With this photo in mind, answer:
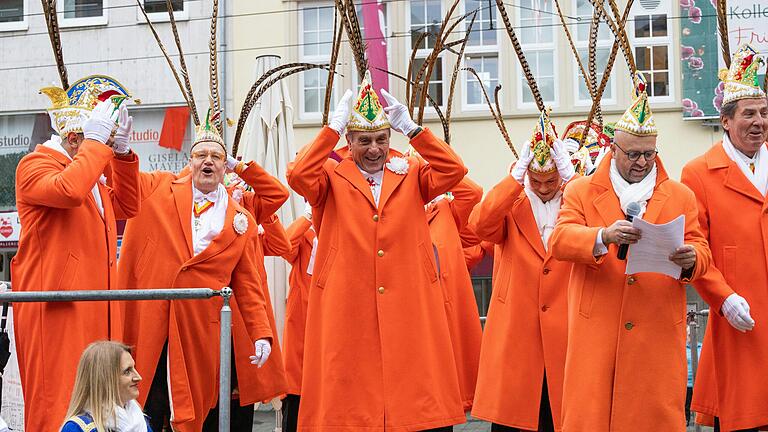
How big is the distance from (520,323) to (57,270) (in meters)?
2.57

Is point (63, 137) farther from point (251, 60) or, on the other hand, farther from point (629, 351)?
point (251, 60)

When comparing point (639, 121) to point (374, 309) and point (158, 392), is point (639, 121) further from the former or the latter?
point (158, 392)

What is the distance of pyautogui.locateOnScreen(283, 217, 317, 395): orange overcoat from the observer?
9.13 metres

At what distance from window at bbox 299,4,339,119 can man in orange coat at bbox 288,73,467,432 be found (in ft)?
43.0

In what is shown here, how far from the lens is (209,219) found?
729cm

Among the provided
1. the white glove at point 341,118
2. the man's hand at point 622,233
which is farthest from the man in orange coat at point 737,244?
the white glove at point 341,118

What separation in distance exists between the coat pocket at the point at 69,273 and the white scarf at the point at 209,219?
39.1 inches

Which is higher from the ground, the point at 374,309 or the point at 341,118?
the point at 341,118

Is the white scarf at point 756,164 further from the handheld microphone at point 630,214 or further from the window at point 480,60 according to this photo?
the window at point 480,60

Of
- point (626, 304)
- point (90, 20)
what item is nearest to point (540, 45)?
point (90, 20)

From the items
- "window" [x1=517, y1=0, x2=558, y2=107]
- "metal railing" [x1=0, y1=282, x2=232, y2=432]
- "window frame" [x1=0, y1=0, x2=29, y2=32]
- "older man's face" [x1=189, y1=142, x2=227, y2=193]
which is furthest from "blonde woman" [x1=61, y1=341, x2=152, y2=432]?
"window frame" [x1=0, y1=0, x2=29, y2=32]

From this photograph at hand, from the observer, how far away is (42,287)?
6.27 m

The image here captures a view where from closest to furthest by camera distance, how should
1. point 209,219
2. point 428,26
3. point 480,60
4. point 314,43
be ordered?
point 209,219
point 428,26
point 480,60
point 314,43

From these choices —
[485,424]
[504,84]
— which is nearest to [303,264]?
[485,424]
